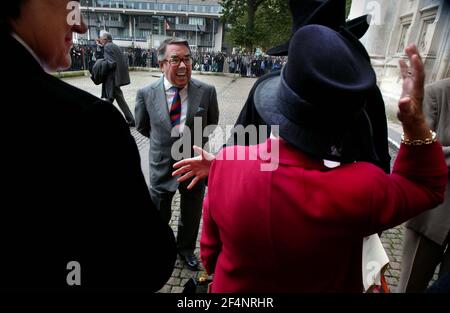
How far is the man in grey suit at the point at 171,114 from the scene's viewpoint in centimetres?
294

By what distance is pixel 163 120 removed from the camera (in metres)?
2.91

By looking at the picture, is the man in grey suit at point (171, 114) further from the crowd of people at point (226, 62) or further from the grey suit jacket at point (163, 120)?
the crowd of people at point (226, 62)

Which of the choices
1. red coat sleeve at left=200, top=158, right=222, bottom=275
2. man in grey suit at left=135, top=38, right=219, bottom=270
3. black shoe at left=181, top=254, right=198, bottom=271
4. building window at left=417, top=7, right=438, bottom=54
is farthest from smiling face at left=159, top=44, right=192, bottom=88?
building window at left=417, top=7, right=438, bottom=54

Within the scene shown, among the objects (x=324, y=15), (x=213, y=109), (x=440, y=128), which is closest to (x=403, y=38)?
(x=213, y=109)

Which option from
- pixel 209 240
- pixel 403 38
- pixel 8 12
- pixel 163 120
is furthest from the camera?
pixel 403 38

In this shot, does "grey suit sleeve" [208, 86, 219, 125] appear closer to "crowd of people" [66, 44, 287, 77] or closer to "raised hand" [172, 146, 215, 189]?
"raised hand" [172, 146, 215, 189]

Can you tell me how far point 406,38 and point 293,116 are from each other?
1090cm

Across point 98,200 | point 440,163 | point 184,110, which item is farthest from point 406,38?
point 98,200

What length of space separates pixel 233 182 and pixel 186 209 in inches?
81.9

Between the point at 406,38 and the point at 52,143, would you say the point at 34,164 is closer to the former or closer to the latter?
the point at 52,143

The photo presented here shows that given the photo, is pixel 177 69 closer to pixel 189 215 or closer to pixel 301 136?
pixel 189 215

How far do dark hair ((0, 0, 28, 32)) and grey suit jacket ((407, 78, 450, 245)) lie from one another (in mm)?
2326

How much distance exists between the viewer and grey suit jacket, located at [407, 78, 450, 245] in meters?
2.06

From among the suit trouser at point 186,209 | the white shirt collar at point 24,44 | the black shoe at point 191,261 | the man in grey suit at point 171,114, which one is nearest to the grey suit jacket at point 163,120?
the man in grey suit at point 171,114
